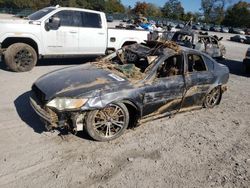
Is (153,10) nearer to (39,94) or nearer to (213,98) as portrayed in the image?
(213,98)

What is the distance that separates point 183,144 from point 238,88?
5251 millimetres

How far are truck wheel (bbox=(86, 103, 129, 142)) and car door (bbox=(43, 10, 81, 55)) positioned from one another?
5.27 m

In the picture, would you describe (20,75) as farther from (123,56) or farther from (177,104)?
(177,104)

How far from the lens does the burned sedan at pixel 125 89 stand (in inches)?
177

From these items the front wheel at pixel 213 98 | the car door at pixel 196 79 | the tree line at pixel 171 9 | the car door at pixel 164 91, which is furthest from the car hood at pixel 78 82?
the tree line at pixel 171 9

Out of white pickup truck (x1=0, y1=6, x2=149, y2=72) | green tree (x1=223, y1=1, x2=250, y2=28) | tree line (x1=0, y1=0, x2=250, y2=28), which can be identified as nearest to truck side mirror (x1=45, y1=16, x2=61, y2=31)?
white pickup truck (x1=0, y1=6, x2=149, y2=72)

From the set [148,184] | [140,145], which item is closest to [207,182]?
[148,184]

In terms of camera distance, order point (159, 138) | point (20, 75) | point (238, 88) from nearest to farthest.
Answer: point (159, 138) → point (20, 75) → point (238, 88)

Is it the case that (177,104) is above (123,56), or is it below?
below

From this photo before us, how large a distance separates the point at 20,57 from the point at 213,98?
573 cm

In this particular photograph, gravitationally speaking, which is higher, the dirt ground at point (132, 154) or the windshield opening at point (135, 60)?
the windshield opening at point (135, 60)

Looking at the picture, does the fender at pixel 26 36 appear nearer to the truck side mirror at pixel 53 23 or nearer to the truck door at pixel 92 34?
the truck side mirror at pixel 53 23

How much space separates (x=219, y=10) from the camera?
9694cm

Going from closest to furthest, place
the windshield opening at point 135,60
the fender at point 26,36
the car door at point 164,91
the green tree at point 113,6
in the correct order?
the car door at point 164,91 → the windshield opening at point 135,60 → the fender at point 26,36 → the green tree at point 113,6
